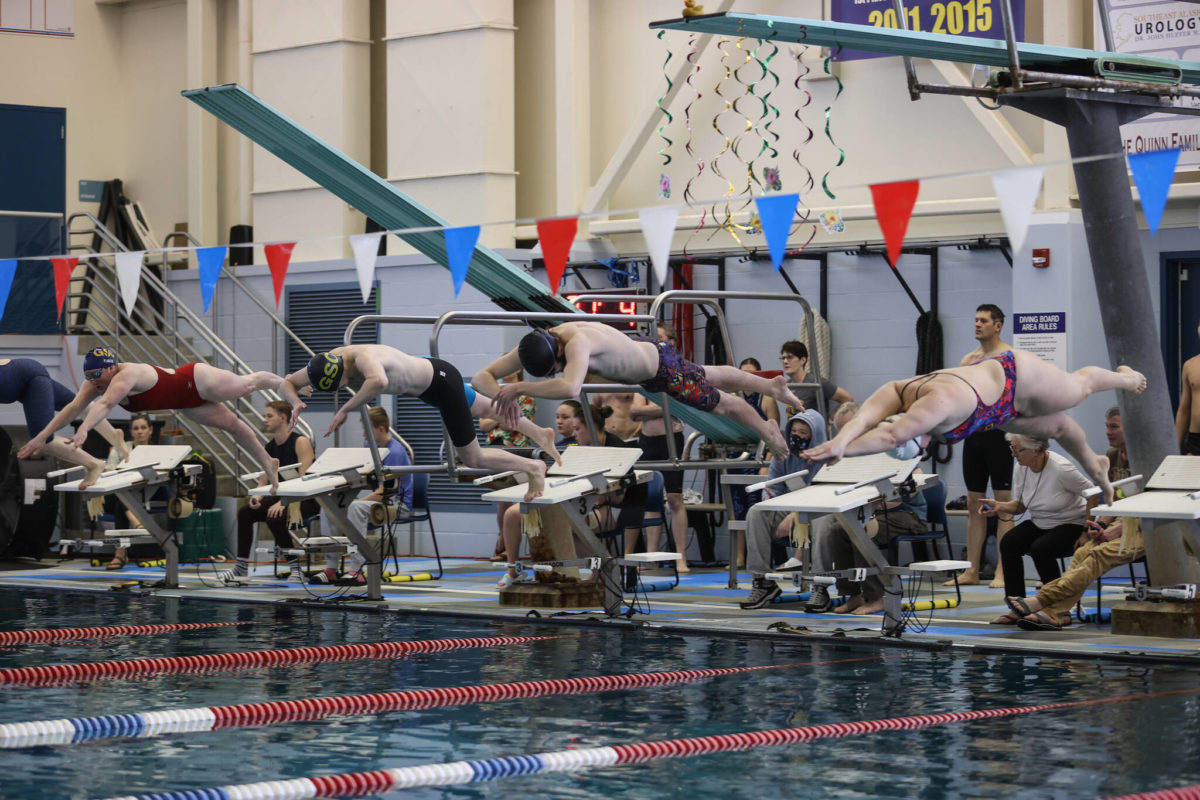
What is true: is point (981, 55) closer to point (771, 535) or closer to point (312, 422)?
point (771, 535)

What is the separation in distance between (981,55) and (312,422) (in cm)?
909

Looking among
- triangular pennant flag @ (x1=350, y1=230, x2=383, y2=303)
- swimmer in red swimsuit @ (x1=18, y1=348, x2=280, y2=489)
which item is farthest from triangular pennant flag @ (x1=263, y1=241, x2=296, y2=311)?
triangular pennant flag @ (x1=350, y1=230, x2=383, y2=303)

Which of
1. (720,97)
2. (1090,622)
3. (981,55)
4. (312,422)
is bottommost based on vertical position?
(1090,622)

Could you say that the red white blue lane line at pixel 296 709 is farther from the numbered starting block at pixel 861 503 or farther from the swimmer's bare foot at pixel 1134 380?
the swimmer's bare foot at pixel 1134 380

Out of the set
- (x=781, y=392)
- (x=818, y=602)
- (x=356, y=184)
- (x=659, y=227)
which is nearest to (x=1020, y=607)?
(x=818, y=602)

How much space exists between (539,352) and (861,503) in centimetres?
185

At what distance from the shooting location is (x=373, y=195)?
39.9 ft

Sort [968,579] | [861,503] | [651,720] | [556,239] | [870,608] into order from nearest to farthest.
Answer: [651,720], [861,503], [556,239], [870,608], [968,579]

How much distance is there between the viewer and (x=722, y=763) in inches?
211

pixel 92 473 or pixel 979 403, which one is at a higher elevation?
pixel 979 403

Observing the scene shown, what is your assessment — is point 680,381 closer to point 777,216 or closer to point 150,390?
point 777,216

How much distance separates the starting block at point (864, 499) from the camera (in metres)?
8.35

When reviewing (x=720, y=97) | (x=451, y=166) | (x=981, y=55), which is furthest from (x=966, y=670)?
(x=451, y=166)

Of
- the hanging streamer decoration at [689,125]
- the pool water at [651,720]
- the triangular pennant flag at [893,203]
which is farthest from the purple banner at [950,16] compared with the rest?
the pool water at [651,720]
